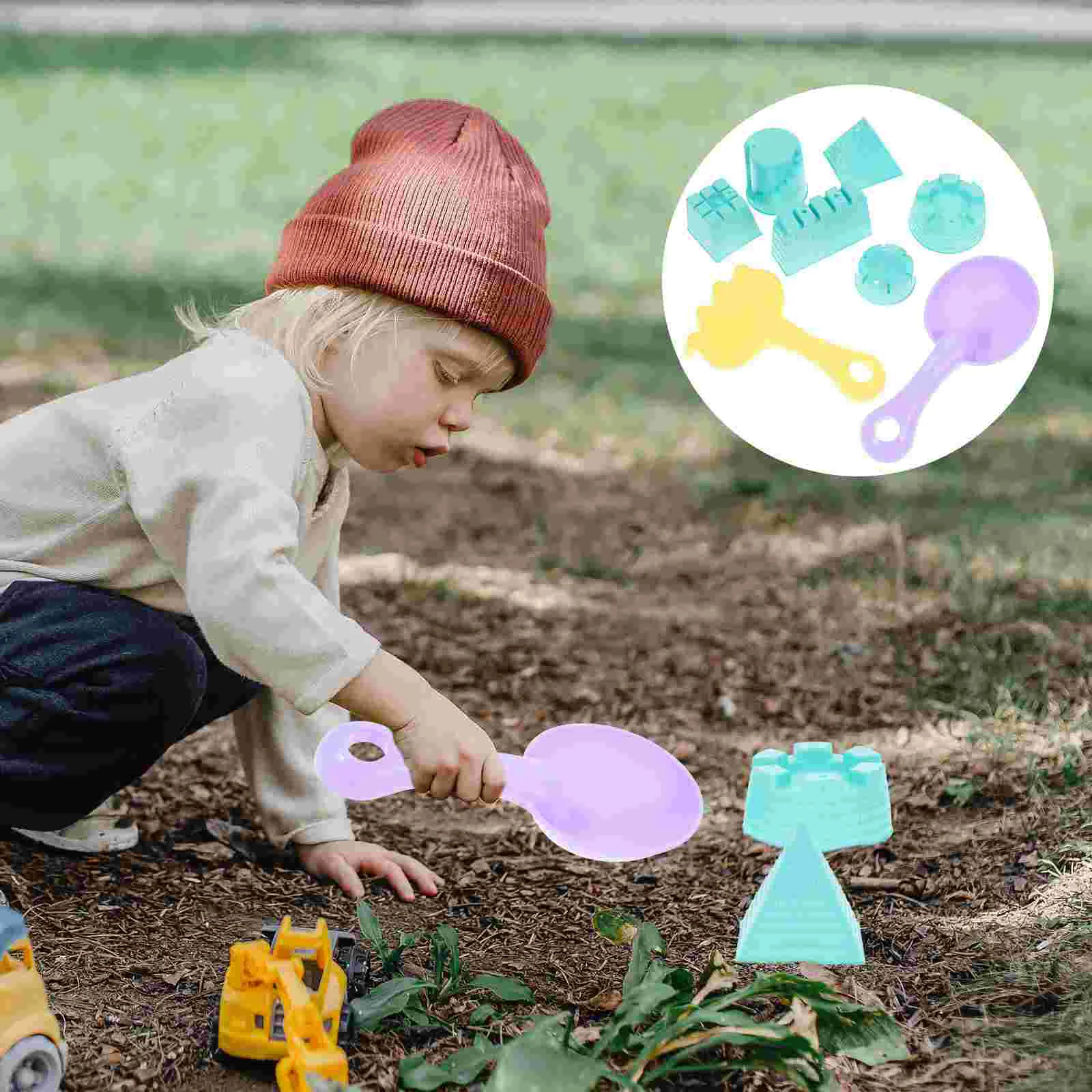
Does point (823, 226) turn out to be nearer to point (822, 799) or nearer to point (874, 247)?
point (874, 247)

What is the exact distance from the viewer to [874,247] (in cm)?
223

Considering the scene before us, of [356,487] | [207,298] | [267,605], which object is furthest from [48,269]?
[267,605]

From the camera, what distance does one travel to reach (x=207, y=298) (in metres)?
6.06

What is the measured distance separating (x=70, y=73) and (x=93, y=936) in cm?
1004

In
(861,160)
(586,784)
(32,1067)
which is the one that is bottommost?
(32,1067)

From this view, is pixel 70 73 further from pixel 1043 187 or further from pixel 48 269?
pixel 1043 187

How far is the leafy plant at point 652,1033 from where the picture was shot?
165cm

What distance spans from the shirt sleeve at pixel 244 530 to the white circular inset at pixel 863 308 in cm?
67

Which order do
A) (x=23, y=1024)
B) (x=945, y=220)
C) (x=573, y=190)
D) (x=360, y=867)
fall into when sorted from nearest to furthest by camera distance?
(x=23, y=1024) → (x=945, y=220) → (x=360, y=867) → (x=573, y=190)

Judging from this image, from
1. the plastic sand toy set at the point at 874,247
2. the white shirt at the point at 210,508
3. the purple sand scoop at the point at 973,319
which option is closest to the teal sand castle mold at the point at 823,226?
the plastic sand toy set at the point at 874,247

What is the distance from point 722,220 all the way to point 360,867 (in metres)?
1.10

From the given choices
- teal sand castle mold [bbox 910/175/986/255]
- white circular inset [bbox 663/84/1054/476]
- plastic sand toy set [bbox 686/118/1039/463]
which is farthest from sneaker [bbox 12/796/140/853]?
teal sand castle mold [bbox 910/175/986/255]

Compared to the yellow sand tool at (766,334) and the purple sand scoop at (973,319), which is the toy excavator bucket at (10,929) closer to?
the yellow sand tool at (766,334)

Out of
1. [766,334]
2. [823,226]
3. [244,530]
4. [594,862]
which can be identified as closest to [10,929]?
[244,530]
